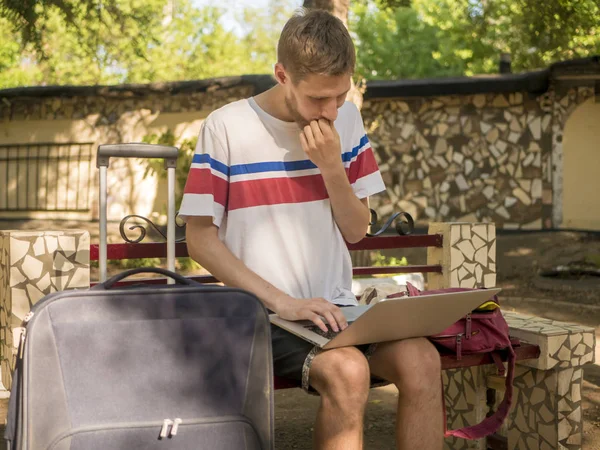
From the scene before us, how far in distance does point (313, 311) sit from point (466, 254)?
1.87 m

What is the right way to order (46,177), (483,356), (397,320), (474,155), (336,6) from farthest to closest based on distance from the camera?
(46,177) < (474,155) < (336,6) < (483,356) < (397,320)

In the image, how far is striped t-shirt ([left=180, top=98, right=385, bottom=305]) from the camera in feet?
9.00

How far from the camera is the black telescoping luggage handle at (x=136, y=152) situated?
2.76m

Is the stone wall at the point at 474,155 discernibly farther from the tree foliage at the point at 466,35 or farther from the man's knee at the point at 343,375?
the man's knee at the point at 343,375

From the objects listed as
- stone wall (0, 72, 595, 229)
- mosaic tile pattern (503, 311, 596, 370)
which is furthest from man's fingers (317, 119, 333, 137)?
stone wall (0, 72, 595, 229)

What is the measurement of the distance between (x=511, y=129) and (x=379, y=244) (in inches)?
370

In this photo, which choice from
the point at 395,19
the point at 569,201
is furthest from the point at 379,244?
the point at 395,19

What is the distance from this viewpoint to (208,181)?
2.70 meters

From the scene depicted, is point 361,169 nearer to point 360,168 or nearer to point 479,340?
point 360,168

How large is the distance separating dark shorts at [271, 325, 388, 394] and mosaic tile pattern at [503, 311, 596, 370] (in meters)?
0.87

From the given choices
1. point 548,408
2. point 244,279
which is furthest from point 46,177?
point 244,279

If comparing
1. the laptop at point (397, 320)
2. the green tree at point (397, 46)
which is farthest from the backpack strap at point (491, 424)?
the green tree at point (397, 46)

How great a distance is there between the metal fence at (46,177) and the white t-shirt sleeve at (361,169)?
41.4 ft

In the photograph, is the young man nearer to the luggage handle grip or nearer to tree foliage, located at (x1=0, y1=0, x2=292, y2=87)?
the luggage handle grip
